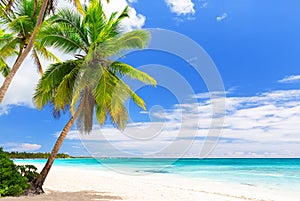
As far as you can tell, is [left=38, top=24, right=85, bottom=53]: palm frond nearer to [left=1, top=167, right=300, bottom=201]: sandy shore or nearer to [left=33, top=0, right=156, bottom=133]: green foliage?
[left=33, top=0, right=156, bottom=133]: green foliage

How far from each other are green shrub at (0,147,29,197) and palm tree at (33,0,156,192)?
103 cm

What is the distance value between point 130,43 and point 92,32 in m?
1.13

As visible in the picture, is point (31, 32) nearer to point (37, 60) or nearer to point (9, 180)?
point (37, 60)

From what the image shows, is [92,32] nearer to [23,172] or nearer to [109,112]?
[109,112]

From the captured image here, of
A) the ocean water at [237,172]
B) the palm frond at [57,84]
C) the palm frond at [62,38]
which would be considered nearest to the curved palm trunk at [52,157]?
the palm frond at [57,84]

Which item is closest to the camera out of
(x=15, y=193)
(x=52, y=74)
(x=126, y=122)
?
(x=15, y=193)

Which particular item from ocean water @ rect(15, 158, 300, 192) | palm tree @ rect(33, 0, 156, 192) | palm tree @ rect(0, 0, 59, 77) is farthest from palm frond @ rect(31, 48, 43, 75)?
ocean water @ rect(15, 158, 300, 192)

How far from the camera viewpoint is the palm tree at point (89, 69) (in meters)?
9.41

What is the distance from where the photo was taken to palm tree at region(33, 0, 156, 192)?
9.41 metres

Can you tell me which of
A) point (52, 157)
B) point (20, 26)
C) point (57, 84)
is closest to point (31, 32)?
point (20, 26)

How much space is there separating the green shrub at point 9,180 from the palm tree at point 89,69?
103 centimetres

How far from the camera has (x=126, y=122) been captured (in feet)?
33.9

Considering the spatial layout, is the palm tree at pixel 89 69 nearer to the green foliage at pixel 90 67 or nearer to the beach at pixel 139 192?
the green foliage at pixel 90 67

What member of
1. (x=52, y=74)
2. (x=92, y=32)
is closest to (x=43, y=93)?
(x=52, y=74)
